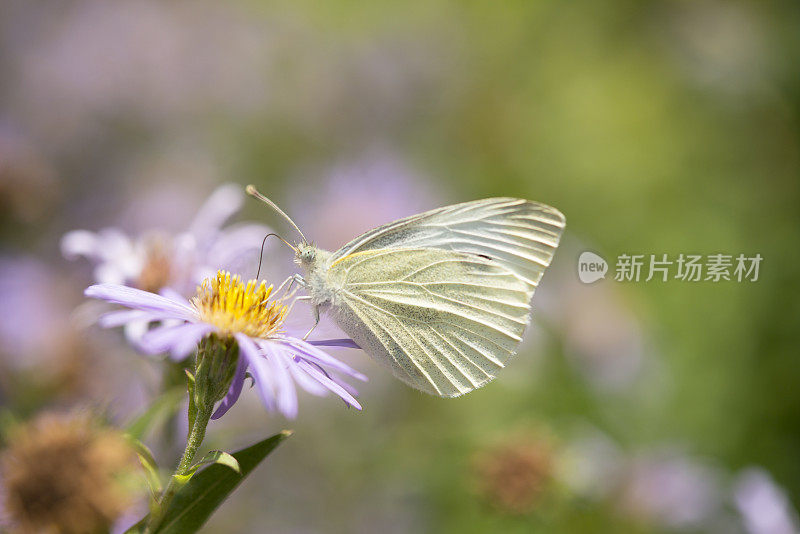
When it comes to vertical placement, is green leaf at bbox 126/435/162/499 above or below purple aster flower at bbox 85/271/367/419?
below

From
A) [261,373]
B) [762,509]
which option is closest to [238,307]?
[261,373]

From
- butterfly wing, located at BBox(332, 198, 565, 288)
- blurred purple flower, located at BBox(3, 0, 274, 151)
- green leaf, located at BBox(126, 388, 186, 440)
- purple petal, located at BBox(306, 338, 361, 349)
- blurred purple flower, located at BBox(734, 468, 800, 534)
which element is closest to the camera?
green leaf, located at BBox(126, 388, 186, 440)

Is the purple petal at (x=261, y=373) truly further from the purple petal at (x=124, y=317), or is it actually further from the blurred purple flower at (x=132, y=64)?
the blurred purple flower at (x=132, y=64)

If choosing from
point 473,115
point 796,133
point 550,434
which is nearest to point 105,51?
point 473,115

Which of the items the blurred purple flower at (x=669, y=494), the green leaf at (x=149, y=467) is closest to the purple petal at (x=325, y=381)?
the green leaf at (x=149, y=467)

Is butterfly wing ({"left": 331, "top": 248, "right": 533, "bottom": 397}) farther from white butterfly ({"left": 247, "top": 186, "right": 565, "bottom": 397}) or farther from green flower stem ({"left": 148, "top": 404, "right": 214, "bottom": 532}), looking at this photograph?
green flower stem ({"left": 148, "top": 404, "right": 214, "bottom": 532})

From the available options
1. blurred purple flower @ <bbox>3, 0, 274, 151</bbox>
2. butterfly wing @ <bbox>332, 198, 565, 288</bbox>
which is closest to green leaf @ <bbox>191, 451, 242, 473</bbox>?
butterfly wing @ <bbox>332, 198, 565, 288</bbox>

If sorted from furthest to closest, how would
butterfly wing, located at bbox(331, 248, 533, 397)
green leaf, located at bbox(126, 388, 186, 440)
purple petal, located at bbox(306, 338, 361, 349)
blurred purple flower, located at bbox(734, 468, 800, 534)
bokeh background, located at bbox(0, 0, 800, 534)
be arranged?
bokeh background, located at bbox(0, 0, 800, 534) → blurred purple flower, located at bbox(734, 468, 800, 534) → butterfly wing, located at bbox(331, 248, 533, 397) → purple petal, located at bbox(306, 338, 361, 349) → green leaf, located at bbox(126, 388, 186, 440)

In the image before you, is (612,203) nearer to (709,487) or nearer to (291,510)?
(709,487)
